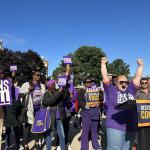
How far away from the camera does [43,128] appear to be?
7789mm

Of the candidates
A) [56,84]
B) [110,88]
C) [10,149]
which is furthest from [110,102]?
[10,149]

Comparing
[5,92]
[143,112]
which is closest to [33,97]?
[5,92]

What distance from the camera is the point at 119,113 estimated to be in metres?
5.59

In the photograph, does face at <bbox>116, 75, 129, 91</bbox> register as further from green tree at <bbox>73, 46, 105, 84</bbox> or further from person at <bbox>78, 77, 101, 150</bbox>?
green tree at <bbox>73, 46, 105, 84</bbox>

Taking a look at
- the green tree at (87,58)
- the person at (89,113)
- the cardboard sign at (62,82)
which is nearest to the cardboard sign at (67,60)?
the person at (89,113)

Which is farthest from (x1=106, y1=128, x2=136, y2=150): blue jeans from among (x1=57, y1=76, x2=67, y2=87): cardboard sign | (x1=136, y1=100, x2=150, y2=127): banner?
(x1=57, y1=76, x2=67, y2=87): cardboard sign

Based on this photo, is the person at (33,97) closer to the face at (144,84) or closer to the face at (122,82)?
the face at (144,84)

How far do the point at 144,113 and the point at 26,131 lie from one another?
2918 mm

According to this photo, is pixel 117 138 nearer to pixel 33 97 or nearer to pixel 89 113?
pixel 33 97

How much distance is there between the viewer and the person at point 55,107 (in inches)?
287

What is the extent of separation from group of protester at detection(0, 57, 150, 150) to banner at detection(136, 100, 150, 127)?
13cm

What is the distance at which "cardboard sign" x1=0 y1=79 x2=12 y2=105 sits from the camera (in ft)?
23.3

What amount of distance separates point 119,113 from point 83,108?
349cm

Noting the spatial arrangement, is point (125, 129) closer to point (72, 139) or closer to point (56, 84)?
point (56, 84)
